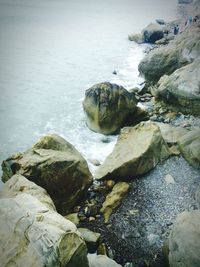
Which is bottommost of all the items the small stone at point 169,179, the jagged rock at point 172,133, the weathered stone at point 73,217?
the weathered stone at point 73,217

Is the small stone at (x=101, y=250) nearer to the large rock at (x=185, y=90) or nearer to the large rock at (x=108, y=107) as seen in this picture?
the large rock at (x=108, y=107)

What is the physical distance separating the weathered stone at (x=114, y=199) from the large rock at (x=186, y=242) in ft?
5.17

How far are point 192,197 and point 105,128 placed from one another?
3.37 meters

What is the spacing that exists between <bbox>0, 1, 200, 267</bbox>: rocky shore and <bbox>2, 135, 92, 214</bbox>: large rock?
19 mm

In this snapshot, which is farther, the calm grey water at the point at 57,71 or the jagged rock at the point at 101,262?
the calm grey water at the point at 57,71

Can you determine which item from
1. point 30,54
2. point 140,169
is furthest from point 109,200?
point 30,54

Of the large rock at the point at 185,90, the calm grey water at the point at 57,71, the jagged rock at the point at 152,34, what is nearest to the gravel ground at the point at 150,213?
the calm grey water at the point at 57,71

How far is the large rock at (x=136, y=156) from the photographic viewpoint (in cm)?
553

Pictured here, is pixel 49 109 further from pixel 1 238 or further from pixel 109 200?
pixel 1 238

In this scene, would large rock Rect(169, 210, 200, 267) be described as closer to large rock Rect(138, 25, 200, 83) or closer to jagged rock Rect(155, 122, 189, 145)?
jagged rock Rect(155, 122, 189, 145)

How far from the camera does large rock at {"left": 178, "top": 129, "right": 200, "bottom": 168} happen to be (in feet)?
18.0

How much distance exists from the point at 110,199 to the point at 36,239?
2450 mm

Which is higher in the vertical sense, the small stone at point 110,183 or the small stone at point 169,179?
the small stone at point 169,179

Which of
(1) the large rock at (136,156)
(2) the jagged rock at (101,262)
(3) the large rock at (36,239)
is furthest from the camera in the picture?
(1) the large rock at (136,156)
